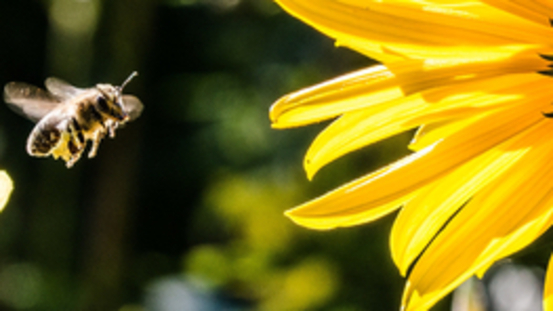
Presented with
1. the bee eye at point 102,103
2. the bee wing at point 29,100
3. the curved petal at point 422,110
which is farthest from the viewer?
the bee eye at point 102,103

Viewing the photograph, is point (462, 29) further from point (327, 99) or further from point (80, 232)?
point (80, 232)

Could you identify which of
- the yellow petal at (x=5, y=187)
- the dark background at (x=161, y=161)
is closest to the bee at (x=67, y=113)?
the yellow petal at (x=5, y=187)

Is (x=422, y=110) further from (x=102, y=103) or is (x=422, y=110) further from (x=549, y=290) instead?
(x=102, y=103)

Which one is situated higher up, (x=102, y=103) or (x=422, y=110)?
(x=422, y=110)

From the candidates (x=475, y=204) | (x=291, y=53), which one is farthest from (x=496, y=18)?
(x=291, y=53)

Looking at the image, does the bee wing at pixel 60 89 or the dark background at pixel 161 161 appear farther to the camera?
the dark background at pixel 161 161

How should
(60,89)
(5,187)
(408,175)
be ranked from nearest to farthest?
Answer: (5,187) < (408,175) < (60,89)

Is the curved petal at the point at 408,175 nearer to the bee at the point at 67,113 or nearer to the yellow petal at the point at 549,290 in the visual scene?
the yellow petal at the point at 549,290

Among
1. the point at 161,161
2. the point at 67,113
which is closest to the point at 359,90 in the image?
the point at 67,113
